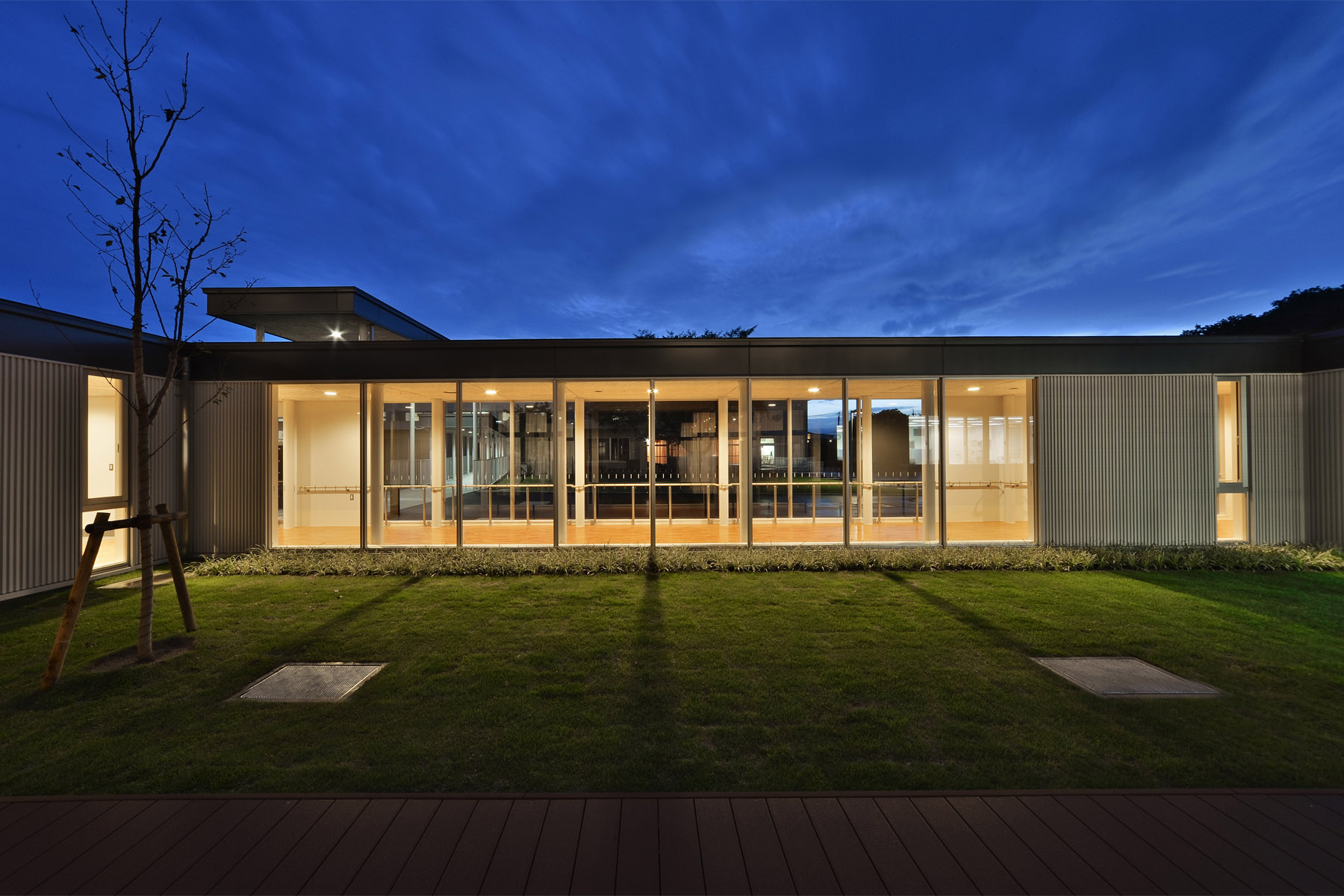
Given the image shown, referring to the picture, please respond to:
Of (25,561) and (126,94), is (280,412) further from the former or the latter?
(126,94)

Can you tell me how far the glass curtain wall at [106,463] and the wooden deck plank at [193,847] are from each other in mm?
7548

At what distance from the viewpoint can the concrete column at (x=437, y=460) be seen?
10.8m

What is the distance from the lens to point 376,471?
9781 mm

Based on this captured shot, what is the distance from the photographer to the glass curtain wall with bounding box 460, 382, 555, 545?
10297 mm

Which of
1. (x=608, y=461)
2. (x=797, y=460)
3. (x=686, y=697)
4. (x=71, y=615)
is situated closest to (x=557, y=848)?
(x=686, y=697)

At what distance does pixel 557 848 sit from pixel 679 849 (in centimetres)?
50

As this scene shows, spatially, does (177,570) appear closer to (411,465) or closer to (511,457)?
(411,465)

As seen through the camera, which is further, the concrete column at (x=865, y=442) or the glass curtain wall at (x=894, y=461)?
the concrete column at (x=865, y=442)

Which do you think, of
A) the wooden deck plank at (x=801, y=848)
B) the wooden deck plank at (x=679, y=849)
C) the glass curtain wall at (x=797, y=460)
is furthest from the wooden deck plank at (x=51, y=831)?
the glass curtain wall at (x=797, y=460)

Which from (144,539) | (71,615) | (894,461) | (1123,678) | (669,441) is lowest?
(1123,678)

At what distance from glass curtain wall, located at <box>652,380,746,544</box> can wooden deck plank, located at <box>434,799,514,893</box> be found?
7.56 meters

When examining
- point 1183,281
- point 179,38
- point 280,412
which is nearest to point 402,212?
point 280,412

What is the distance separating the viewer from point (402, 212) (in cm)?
7256

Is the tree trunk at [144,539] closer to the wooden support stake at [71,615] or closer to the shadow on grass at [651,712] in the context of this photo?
the wooden support stake at [71,615]
